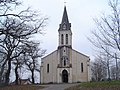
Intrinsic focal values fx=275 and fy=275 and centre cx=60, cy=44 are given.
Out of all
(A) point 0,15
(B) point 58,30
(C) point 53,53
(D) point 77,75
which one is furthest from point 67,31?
(A) point 0,15

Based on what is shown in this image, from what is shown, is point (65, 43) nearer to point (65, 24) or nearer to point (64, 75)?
point (65, 24)

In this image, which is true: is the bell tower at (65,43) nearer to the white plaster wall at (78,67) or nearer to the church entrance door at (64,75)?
the white plaster wall at (78,67)

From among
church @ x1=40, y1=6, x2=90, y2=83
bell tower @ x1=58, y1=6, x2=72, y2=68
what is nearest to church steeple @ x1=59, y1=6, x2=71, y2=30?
bell tower @ x1=58, y1=6, x2=72, y2=68

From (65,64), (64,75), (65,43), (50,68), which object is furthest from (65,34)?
(64,75)

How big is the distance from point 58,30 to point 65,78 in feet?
40.7

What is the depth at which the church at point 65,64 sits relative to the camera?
67250 mm

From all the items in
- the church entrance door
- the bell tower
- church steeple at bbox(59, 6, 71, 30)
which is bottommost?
the church entrance door

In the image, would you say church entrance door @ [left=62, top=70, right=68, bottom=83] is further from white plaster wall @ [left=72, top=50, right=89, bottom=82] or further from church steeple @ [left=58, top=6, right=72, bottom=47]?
church steeple @ [left=58, top=6, right=72, bottom=47]

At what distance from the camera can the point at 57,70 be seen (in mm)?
67562

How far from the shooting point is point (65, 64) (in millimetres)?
68375

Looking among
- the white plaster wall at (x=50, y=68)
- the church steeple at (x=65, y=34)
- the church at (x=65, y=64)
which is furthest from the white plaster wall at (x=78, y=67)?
the white plaster wall at (x=50, y=68)

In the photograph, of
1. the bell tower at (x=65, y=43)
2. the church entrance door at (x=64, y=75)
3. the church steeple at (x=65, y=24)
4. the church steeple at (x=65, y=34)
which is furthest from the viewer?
the church steeple at (x=65, y=24)

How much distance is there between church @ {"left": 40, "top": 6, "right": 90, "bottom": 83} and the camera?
6725cm

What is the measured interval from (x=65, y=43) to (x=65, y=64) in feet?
Result: 17.5
